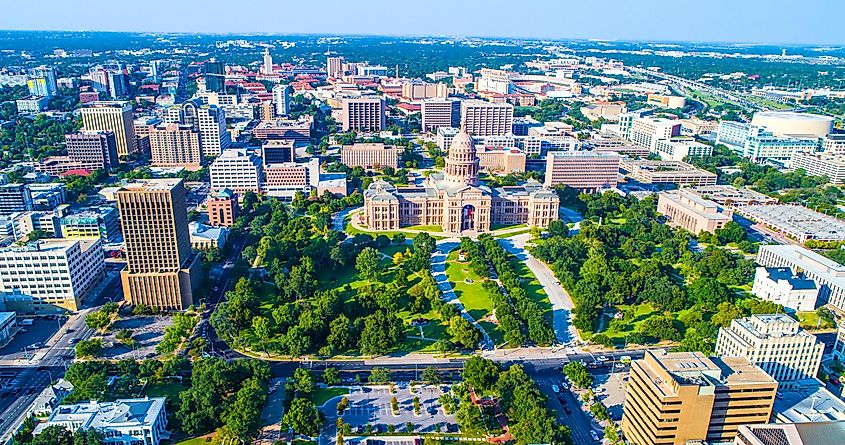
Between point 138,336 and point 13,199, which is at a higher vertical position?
point 13,199

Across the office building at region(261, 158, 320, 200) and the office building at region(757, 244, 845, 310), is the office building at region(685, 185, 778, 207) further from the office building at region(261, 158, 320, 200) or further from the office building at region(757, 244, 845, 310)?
the office building at region(261, 158, 320, 200)

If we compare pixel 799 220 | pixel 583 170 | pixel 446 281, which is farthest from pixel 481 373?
pixel 583 170

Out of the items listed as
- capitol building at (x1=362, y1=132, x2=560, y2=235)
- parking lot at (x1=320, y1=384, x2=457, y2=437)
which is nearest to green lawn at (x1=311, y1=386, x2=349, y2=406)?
parking lot at (x1=320, y1=384, x2=457, y2=437)

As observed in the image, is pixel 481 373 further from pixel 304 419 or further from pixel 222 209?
pixel 222 209

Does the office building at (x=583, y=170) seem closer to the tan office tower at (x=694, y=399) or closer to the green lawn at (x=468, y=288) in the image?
the green lawn at (x=468, y=288)

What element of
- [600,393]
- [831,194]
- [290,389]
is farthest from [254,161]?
[831,194]

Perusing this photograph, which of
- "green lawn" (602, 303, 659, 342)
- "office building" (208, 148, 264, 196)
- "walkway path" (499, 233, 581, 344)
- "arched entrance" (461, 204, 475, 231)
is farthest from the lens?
"office building" (208, 148, 264, 196)

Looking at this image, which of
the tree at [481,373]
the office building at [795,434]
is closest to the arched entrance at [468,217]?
the tree at [481,373]
